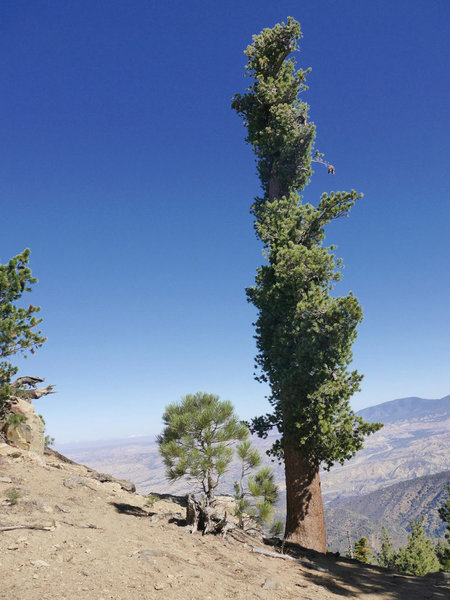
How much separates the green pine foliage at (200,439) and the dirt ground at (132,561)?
4.44 feet

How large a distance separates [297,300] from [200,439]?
225 inches

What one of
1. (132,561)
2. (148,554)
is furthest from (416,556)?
(132,561)

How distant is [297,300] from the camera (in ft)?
40.4

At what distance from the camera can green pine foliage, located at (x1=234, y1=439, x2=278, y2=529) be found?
967 centimetres

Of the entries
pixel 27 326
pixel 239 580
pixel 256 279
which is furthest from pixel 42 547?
pixel 256 279

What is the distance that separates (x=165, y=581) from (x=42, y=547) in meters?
2.24

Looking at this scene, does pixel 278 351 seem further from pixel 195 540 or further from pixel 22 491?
pixel 22 491

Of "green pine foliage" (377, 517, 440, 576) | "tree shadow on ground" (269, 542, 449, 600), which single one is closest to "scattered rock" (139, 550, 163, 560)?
"tree shadow on ground" (269, 542, 449, 600)

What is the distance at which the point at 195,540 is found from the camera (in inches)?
324

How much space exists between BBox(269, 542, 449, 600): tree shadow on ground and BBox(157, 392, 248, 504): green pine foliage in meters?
3.11

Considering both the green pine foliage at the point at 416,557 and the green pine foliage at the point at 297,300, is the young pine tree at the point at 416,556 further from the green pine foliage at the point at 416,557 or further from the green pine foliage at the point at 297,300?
the green pine foliage at the point at 297,300

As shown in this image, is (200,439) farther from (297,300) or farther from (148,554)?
(297,300)

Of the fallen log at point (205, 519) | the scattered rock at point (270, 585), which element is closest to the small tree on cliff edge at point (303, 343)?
the fallen log at point (205, 519)

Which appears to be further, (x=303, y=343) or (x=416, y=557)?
(x=416, y=557)
